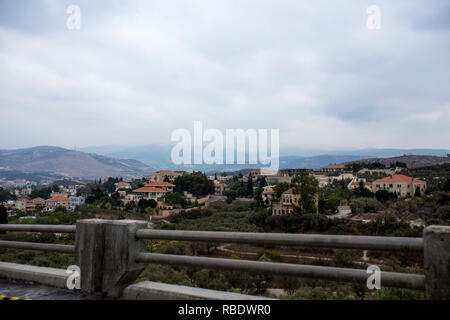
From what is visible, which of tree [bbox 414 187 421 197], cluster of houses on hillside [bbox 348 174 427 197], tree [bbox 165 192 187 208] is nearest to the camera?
tree [bbox 414 187 421 197]

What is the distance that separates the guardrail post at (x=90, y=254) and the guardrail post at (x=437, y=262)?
2841 millimetres

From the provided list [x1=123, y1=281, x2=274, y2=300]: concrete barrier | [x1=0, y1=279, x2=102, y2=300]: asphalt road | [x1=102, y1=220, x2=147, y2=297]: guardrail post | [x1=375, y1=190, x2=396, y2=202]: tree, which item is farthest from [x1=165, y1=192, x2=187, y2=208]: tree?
[x1=123, y1=281, x2=274, y2=300]: concrete barrier

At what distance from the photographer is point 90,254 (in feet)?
11.1

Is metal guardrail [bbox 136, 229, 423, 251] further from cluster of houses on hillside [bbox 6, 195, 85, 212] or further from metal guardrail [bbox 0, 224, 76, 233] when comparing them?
cluster of houses on hillside [bbox 6, 195, 85, 212]

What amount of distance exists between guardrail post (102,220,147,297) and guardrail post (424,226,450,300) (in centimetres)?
248

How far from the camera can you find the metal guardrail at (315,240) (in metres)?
2.40

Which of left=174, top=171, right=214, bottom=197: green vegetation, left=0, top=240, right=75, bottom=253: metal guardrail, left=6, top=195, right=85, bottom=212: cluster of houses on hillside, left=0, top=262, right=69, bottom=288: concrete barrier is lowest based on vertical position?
left=6, top=195, right=85, bottom=212: cluster of houses on hillside

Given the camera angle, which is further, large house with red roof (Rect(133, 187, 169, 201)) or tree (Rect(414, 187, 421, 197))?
large house with red roof (Rect(133, 187, 169, 201))

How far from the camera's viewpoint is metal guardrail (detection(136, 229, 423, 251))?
2.40 m

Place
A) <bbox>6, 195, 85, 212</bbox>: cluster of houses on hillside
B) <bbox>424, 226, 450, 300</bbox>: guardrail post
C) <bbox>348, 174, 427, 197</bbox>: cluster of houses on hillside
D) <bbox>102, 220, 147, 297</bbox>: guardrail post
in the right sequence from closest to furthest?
<bbox>424, 226, 450, 300</bbox>: guardrail post
<bbox>102, 220, 147, 297</bbox>: guardrail post
<bbox>348, 174, 427, 197</bbox>: cluster of houses on hillside
<bbox>6, 195, 85, 212</bbox>: cluster of houses on hillside

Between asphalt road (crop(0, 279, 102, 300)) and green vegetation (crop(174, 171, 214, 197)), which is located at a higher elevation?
asphalt road (crop(0, 279, 102, 300))

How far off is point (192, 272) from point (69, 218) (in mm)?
40790

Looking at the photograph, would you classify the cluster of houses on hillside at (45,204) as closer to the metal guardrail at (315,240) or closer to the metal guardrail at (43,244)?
the metal guardrail at (43,244)

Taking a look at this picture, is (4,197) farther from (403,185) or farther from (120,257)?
(120,257)
